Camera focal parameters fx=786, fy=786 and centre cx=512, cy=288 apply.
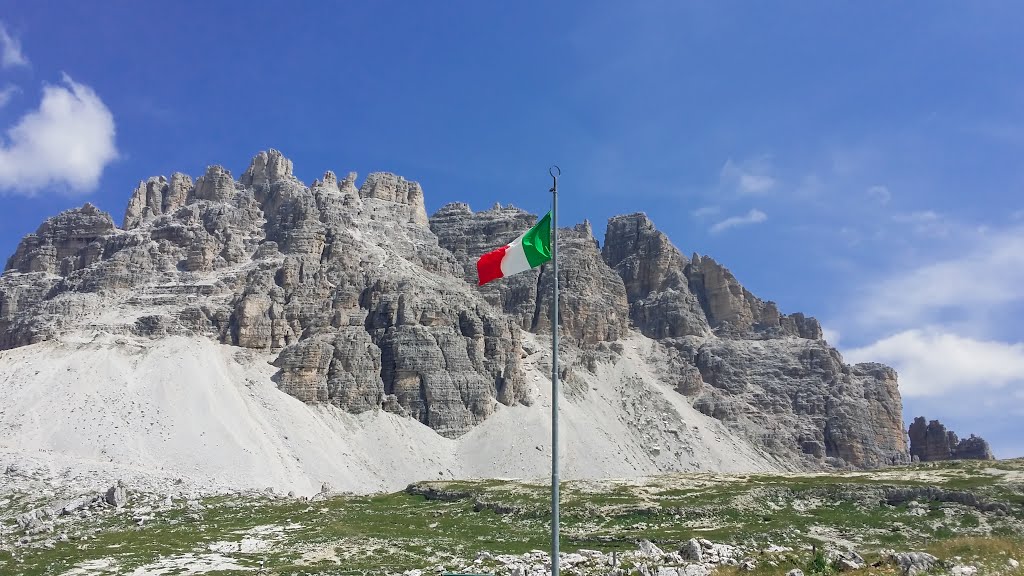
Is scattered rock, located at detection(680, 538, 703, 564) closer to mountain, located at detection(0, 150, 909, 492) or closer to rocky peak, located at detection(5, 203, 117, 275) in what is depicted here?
mountain, located at detection(0, 150, 909, 492)

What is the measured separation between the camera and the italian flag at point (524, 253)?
84.4 feet

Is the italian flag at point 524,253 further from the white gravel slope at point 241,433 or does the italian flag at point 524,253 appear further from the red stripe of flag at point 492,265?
the white gravel slope at point 241,433

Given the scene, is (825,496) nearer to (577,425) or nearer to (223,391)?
(577,425)

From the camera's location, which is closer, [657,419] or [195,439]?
[195,439]

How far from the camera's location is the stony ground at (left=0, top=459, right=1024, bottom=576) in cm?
4150

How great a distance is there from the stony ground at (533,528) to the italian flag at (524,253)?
1526 cm

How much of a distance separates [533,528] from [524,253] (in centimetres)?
4983

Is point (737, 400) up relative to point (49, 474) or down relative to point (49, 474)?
up

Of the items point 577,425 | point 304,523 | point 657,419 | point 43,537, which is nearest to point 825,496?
point 304,523

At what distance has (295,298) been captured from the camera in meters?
175

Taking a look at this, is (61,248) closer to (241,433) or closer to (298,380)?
(298,380)

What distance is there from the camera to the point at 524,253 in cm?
2611

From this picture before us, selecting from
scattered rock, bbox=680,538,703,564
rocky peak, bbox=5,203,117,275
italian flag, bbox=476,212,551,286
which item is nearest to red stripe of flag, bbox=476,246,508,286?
italian flag, bbox=476,212,551,286

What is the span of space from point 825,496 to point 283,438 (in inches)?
3547
